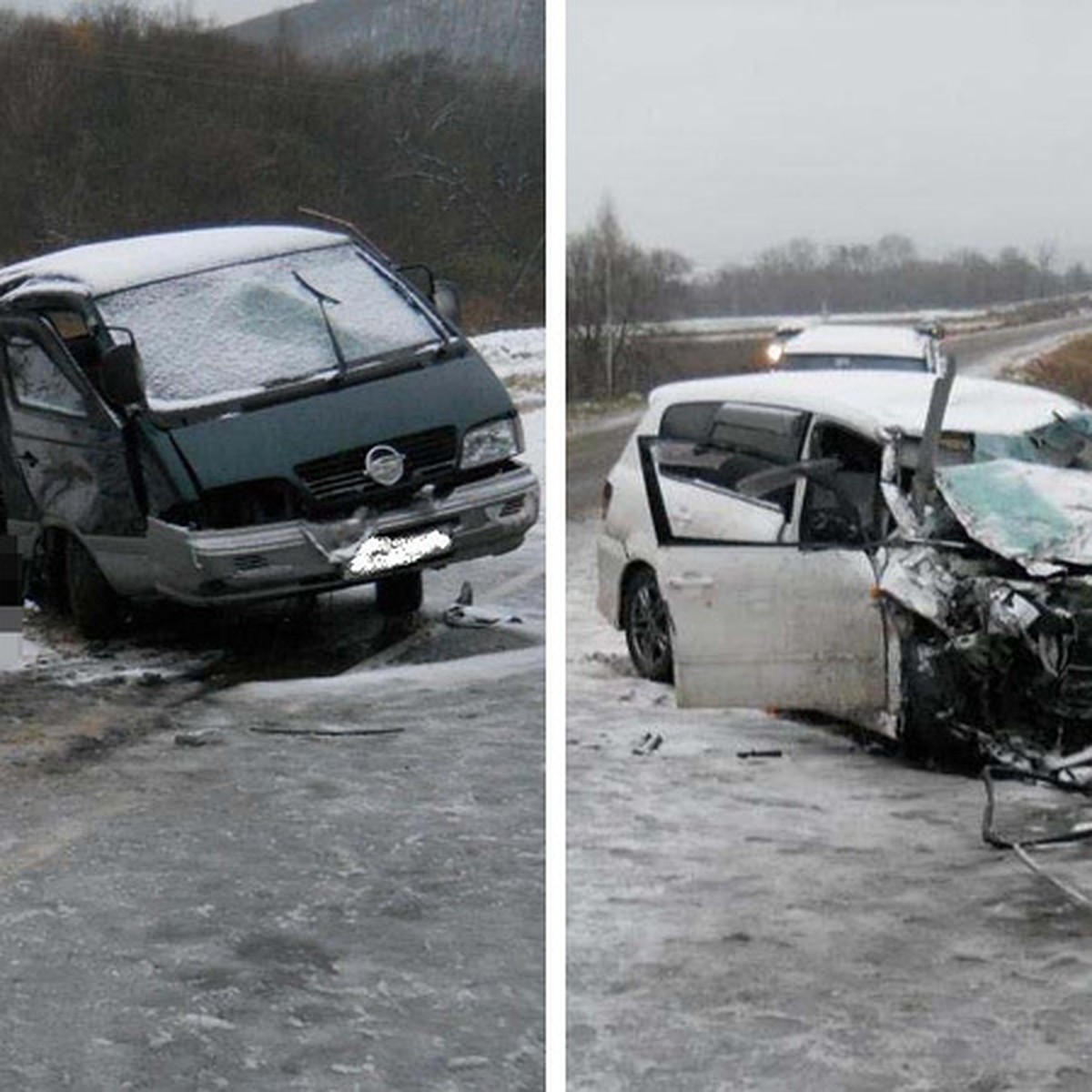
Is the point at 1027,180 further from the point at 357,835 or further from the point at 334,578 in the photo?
the point at 357,835

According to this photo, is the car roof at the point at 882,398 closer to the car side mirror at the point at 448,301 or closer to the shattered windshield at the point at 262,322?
the car side mirror at the point at 448,301

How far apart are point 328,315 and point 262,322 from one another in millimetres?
126

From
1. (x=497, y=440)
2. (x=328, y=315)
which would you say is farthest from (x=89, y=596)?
(x=497, y=440)

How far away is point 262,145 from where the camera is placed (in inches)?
145

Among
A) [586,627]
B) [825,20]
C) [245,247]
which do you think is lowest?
[586,627]

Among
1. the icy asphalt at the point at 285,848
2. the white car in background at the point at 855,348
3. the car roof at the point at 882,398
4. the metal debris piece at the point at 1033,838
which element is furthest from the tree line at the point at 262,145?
the metal debris piece at the point at 1033,838

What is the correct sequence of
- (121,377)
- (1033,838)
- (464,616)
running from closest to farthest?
(1033,838) < (121,377) < (464,616)

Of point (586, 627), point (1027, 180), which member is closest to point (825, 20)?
point (1027, 180)

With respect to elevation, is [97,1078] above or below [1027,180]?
below

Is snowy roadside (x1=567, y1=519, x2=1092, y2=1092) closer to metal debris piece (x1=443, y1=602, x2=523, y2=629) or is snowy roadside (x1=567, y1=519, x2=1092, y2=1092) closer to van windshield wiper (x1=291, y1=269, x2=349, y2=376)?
metal debris piece (x1=443, y1=602, x2=523, y2=629)

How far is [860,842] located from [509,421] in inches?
40.7

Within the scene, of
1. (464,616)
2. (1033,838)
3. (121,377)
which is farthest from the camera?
(464,616)

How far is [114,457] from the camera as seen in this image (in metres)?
3.59

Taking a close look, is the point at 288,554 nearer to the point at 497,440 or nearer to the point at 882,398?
the point at 497,440
